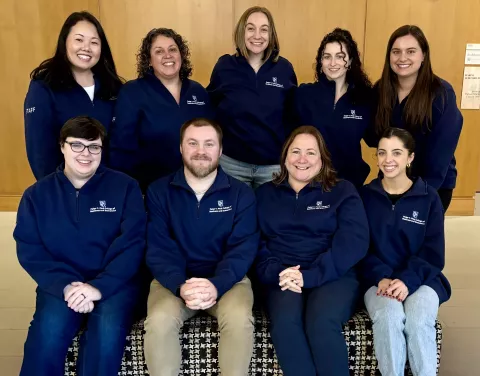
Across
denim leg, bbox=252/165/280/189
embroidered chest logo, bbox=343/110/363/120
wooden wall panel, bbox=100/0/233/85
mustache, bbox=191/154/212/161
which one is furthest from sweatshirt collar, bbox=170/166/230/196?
wooden wall panel, bbox=100/0/233/85

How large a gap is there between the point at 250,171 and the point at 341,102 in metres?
0.64

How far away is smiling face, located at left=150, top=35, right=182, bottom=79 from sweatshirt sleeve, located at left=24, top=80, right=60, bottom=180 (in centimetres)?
57

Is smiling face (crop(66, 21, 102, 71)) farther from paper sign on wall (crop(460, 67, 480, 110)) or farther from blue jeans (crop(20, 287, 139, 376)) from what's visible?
paper sign on wall (crop(460, 67, 480, 110))

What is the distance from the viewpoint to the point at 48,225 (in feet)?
6.91

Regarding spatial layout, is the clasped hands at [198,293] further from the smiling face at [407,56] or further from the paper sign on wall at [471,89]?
the paper sign on wall at [471,89]

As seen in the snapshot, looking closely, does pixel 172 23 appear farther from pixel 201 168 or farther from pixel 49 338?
pixel 49 338

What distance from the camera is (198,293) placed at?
2.02 meters

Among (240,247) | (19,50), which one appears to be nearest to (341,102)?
(240,247)

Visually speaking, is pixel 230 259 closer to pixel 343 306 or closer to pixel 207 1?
pixel 343 306

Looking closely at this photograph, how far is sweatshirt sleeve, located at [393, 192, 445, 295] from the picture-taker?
216 cm

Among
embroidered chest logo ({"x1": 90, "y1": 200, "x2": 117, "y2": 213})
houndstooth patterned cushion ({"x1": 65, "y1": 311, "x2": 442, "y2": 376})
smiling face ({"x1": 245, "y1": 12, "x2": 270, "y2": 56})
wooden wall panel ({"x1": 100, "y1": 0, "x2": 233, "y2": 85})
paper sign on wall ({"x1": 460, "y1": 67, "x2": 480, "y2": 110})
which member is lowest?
houndstooth patterned cushion ({"x1": 65, "y1": 311, "x2": 442, "y2": 376})

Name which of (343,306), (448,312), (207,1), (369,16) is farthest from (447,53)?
(343,306)

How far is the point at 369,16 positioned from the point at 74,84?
10.9 feet

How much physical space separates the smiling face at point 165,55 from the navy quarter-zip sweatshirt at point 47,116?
1.34ft
